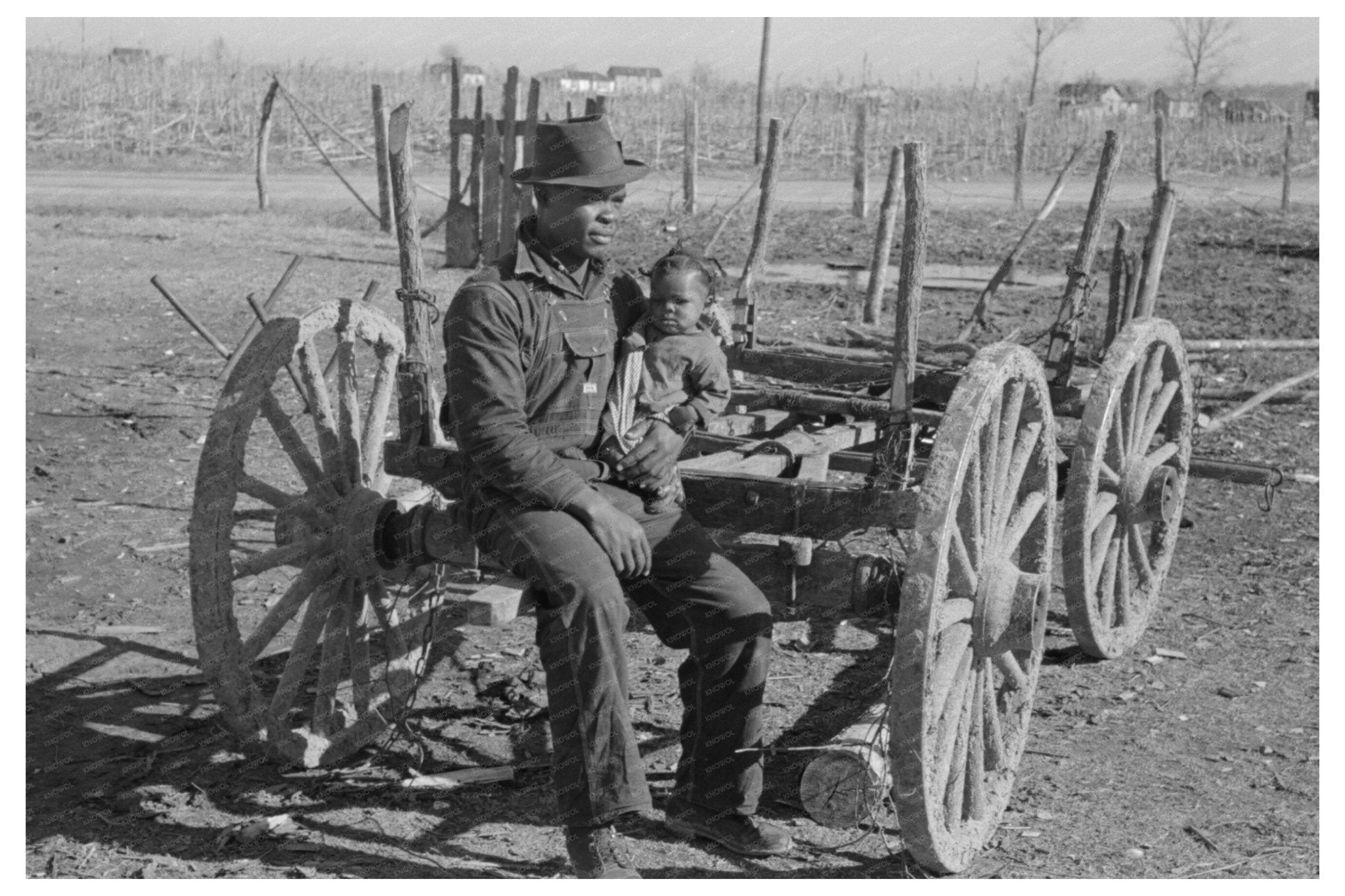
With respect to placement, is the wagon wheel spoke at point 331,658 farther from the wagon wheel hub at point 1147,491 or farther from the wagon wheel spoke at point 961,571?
the wagon wheel hub at point 1147,491

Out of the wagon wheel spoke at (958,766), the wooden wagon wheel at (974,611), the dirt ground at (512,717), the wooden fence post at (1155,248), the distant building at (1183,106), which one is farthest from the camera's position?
the distant building at (1183,106)

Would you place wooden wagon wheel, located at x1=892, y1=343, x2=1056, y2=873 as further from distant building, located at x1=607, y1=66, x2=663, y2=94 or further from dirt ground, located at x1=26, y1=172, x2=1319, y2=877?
distant building, located at x1=607, y1=66, x2=663, y2=94

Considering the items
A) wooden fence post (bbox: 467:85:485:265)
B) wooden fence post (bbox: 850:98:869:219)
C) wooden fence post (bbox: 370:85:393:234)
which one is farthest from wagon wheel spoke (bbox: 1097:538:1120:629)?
wooden fence post (bbox: 850:98:869:219)

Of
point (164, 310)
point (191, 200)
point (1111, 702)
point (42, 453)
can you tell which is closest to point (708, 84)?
point (191, 200)

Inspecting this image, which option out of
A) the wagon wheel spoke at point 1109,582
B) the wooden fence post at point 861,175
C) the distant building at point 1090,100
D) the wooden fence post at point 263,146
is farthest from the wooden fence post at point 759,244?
the distant building at point 1090,100

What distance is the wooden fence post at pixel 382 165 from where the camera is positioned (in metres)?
15.2

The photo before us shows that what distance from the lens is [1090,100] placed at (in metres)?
29.8

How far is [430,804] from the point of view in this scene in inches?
171

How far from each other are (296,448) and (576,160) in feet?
4.36

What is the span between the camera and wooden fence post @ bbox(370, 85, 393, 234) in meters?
15.2

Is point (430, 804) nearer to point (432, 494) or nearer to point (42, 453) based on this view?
point (432, 494)

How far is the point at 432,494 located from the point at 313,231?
39.8ft

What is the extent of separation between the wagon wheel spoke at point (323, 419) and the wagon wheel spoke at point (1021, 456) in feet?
6.81

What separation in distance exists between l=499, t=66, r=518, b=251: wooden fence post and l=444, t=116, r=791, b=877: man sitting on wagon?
910cm
